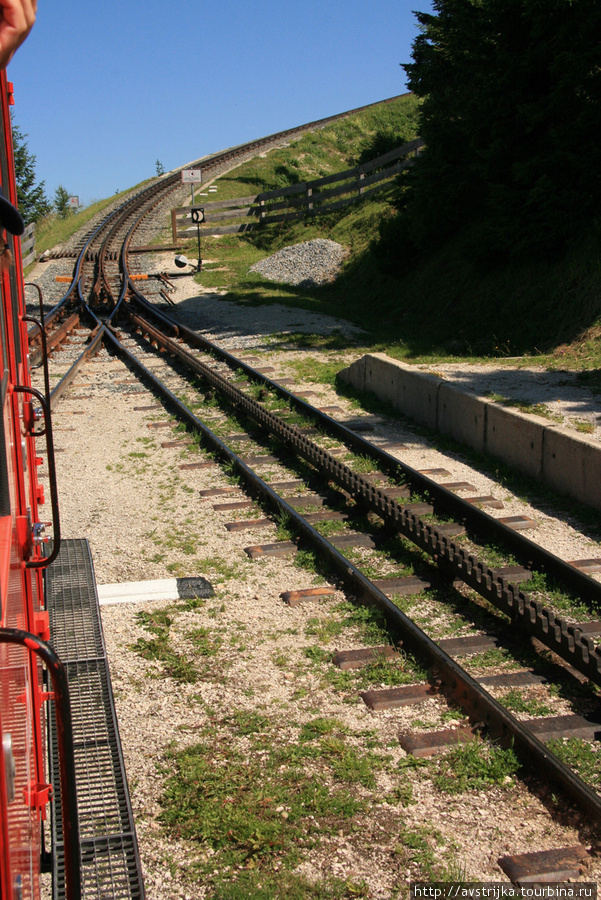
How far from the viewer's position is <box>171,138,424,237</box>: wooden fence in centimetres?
2881

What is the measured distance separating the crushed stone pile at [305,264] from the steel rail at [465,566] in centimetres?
1508

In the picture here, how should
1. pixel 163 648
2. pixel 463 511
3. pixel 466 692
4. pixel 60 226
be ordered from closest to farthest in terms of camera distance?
1. pixel 466 692
2. pixel 163 648
3. pixel 463 511
4. pixel 60 226

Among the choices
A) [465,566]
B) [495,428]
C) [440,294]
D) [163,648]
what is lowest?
[163,648]

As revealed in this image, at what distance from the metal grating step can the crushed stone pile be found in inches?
788

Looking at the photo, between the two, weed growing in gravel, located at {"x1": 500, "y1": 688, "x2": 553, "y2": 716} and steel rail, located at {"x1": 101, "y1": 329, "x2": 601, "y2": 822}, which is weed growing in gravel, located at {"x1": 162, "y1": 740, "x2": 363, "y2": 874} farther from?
weed growing in gravel, located at {"x1": 500, "y1": 688, "x2": 553, "y2": 716}

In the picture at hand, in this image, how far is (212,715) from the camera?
15.1ft

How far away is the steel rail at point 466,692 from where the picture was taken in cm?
372

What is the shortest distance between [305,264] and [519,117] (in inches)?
→ 453

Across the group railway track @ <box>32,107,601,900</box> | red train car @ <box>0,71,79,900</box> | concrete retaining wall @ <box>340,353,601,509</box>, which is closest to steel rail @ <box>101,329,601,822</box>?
railway track @ <box>32,107,601,900</box>

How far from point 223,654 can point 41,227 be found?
137 feet

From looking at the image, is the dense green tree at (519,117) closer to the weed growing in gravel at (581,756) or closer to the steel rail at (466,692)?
the steel rail at (466,692)

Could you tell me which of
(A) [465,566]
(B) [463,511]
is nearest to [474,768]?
(A) [465,566]

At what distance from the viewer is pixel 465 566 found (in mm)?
5859

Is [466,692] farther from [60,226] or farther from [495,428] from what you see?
[60,226]
